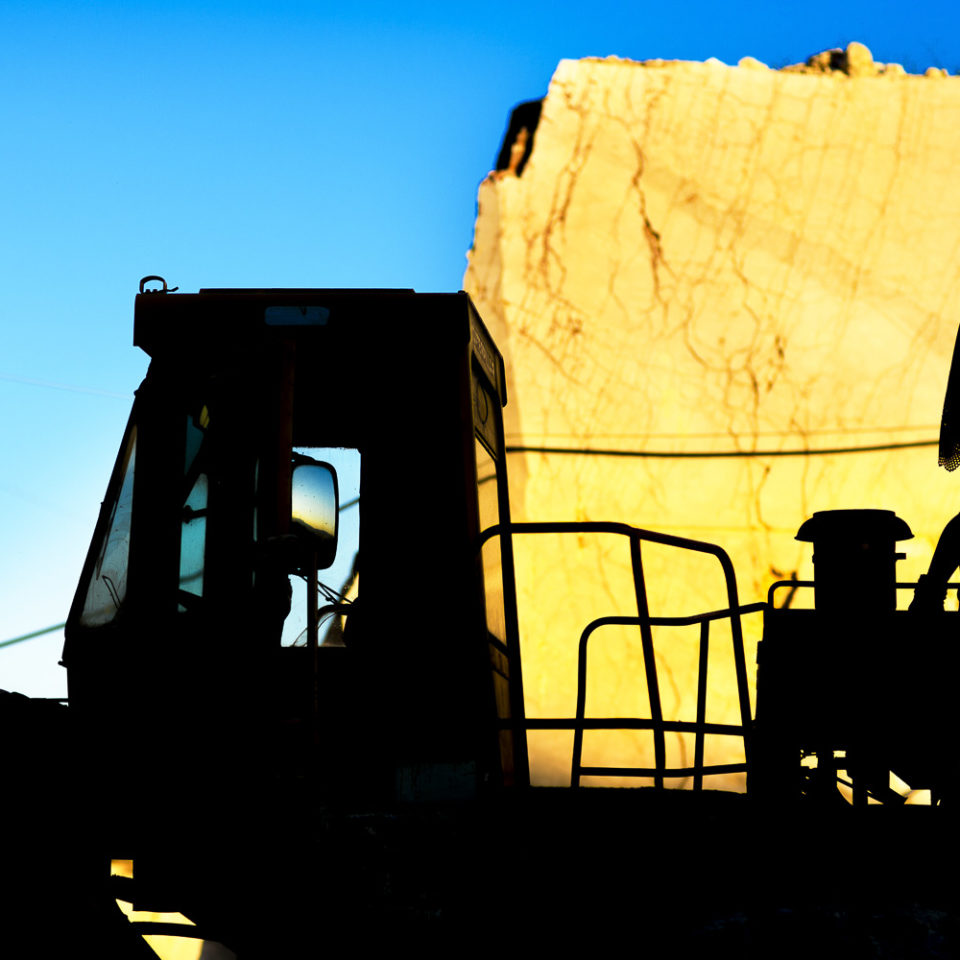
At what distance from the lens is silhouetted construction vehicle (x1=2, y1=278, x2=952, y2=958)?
2.49 meters

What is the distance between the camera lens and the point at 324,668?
3311 mm

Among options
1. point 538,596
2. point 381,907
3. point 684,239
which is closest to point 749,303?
point 684,239

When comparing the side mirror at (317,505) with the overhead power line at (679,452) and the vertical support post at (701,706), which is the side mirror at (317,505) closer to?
the vertical support post at (701,706)

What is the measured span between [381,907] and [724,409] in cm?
653

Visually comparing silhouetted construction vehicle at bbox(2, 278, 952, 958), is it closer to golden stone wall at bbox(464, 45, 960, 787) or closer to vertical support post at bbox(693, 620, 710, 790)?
vertical support post at bbox(693, 620, 710, 790)

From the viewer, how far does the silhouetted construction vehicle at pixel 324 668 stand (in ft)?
8.16

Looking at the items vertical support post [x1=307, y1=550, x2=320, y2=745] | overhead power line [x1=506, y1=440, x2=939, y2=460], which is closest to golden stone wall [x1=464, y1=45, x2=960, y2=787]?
overhead power line [x1=506, y1=440, x2=939, y2=460]

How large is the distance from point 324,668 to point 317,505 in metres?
0.48

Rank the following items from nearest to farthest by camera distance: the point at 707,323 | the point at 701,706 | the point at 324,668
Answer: the point at 701,706
the point at 324,668
the point at 707,323

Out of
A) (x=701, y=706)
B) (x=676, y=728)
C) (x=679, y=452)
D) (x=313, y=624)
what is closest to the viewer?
(x=313, y=624)

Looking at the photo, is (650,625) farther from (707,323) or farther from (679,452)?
(707,323)

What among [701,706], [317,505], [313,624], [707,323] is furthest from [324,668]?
[707,323]

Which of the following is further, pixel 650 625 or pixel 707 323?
pixel 707 323

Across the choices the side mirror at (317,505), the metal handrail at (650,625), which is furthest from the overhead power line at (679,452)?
the metal handrail at (650,625)
